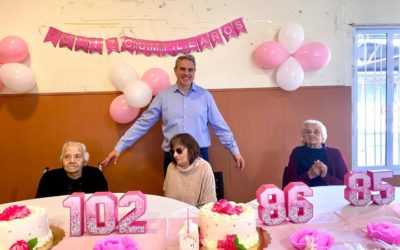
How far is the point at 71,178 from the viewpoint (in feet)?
8.27

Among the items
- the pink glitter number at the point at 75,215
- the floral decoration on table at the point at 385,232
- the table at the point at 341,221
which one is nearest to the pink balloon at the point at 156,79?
the table at the point at 341,221

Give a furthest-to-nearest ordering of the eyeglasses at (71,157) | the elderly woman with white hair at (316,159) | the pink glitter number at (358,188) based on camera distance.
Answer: the elderly woman with white hair at (316,159), the eyeglasses at (71,157), the pink glitter number at (358,188)

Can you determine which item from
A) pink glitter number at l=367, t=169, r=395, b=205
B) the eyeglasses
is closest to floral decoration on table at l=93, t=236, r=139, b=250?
the eyeglasses

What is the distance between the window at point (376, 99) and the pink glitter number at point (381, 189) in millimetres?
1840

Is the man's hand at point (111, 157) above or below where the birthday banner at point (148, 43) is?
below

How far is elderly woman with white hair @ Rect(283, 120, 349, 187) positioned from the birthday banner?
120cm

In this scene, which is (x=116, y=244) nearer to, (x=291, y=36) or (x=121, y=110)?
(x=121, y=110)

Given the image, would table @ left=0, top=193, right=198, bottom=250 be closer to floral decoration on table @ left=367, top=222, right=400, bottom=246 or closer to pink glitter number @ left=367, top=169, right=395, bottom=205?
floral decoration on table @ left=367, top=222, right=400, bottom=246

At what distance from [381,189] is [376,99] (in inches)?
79.5

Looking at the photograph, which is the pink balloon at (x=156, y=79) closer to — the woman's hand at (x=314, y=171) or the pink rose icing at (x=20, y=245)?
the woman's hand at (x=314, y=171)

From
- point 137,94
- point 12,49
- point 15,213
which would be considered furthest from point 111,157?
point 15,213

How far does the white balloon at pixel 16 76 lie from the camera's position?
2975mm

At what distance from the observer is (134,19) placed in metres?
3.27

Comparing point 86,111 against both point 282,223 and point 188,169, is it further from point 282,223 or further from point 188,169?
point 282,223
